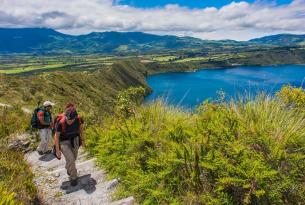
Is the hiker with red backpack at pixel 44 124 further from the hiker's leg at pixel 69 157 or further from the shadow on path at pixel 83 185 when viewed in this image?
the shadow on path at pixel 83 185

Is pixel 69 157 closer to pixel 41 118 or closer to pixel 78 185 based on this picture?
pixel 78 185

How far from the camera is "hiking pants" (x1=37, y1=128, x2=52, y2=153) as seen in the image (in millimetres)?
11681

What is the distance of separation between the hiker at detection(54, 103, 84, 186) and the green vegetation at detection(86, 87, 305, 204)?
121 centimetres

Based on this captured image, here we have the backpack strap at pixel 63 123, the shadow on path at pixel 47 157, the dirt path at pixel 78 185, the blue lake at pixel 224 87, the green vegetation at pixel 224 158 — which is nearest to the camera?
the green vegetation at pixel 224 158

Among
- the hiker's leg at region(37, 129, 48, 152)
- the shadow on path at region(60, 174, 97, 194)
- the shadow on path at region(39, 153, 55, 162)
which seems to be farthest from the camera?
the hiker's leg at region(37, 129, 48, 152)

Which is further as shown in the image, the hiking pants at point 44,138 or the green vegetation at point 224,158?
the hiking pants at point 44,138

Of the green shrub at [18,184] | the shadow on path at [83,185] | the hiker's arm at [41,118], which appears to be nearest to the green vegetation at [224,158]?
the shadow on path at [83,185]

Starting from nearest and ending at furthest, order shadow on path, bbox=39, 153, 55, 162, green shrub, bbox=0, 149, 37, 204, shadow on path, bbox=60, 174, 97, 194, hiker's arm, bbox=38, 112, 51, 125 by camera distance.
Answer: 1. green shrub, bbox=0, 149, 37, 204
2. shadow on path, bbox=60, 174, 97, 194
3. shadow on path, bbox=39, 153, 55, 162
4. hiker's arm, bbox=38, 112, 51, 125

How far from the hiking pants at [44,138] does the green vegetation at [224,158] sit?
4679mm

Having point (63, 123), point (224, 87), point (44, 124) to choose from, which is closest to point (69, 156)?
point (63, 123)

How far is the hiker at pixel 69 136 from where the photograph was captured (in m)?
8.37

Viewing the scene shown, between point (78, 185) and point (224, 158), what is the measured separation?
4.53 metres

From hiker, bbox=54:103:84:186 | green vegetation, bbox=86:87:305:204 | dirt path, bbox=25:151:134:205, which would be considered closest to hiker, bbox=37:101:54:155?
dirt path, bbox=25:151:134:205

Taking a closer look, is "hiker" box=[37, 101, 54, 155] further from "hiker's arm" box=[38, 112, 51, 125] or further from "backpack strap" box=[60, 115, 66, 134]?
"backpack strap" box=[60, 115, 66, 134]
